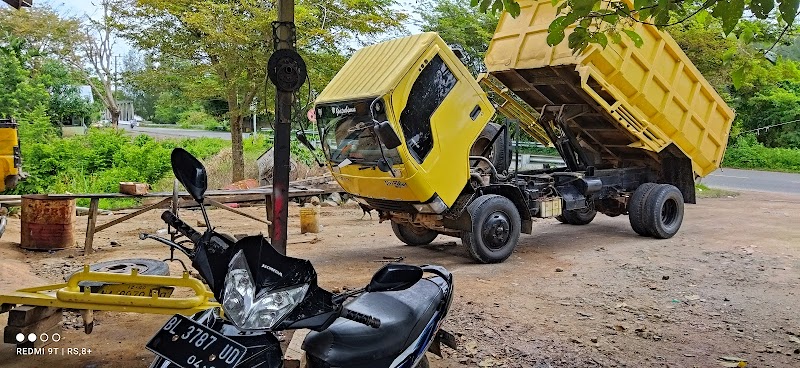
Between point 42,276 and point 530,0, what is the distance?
6.51 meters

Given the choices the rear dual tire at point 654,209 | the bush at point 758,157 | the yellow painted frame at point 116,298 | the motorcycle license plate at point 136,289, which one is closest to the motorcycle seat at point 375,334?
the yellow painted frame at point 116,298

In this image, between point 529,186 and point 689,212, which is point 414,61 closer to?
point 529,186

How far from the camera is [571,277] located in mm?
6738

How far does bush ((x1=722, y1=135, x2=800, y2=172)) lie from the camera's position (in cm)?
2298

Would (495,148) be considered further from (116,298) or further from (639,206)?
(116,298)

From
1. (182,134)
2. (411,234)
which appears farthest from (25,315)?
(182,134)

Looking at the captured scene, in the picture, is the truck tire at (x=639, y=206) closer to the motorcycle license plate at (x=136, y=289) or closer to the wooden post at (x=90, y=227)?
the motorcycle license plate at (x=136, y=289)

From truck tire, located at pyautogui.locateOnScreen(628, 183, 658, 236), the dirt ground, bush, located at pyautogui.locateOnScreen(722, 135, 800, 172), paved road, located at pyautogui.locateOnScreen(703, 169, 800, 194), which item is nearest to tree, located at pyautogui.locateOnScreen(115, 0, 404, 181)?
the dirt ground

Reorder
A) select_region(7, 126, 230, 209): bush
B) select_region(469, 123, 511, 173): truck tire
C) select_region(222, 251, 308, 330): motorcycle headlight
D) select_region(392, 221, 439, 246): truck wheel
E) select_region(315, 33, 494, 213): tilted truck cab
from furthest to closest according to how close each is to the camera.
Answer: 1. select_region(7, 126, 230, 209): bush
2. select_region(392, 221, 439, 246): truck wheel
3. select_region(469, 123, 511, 173): truck tire
4. select_region(315, 33, 494, 213): tilted truck cab
5. select_region(222, 251, 308, 330): motorcycle headlight

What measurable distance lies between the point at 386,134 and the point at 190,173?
3.31 m

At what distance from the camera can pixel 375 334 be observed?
2.65 meters

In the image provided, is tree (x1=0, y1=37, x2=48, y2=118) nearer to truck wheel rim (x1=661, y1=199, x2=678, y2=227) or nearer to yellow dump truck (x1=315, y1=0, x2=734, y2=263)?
yellow dump truck (x1=315, y1=0, x2=734, y2=263)

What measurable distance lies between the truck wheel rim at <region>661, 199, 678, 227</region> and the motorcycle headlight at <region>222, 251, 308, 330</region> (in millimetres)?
8014

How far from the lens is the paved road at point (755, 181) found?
17219mm
